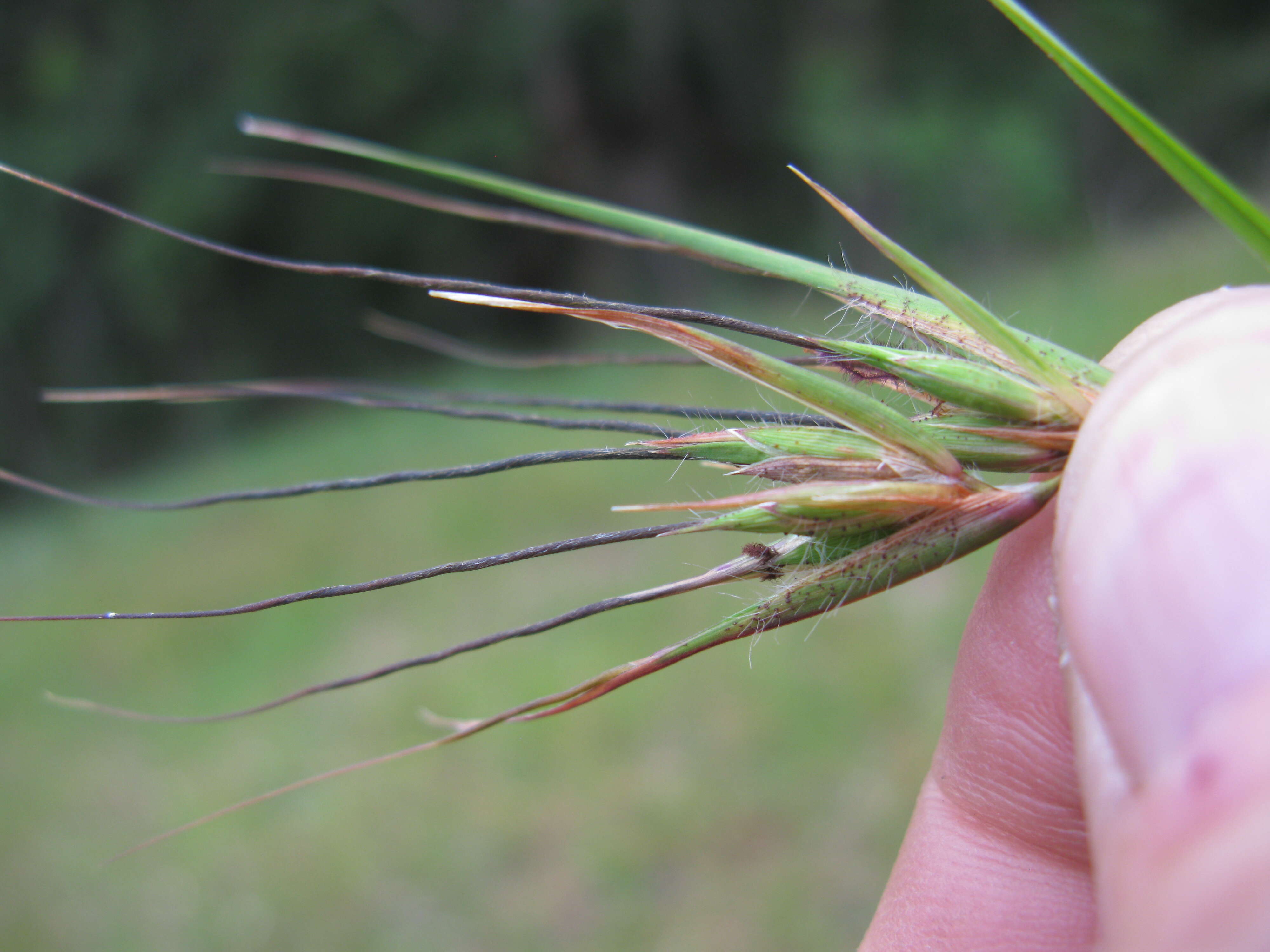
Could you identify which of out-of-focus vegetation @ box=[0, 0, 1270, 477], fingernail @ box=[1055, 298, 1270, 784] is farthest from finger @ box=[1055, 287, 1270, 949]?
out-of-focus vegetation @ box=[0, 0, 1270, 477]

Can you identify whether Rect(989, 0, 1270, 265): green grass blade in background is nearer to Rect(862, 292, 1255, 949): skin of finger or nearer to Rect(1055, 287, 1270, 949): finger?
Rect(1055, 287, 1270, 949): finger

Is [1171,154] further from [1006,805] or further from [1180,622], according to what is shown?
[1006,805]

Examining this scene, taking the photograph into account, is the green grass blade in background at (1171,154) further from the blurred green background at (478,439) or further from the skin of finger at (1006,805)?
the skin of finger at (1006,805)

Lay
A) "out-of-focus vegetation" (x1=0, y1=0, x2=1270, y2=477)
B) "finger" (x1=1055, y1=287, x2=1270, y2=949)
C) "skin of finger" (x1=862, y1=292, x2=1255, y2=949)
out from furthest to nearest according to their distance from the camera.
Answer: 1. "out-of-focus vegetation" (x1=0, y1=0, x2=1270, y2=477)
2. "skin of finger" (x1=862, y1=292, x2=1255, y2=949)
3. "finger" (x1=1055, y1=287, x2=1270, y2=949)

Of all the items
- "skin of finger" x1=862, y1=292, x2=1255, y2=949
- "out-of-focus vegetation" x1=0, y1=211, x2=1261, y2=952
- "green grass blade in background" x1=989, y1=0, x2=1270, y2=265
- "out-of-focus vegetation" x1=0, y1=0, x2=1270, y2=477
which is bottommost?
"out-of-focus vegetation" x1=0, y1=211, x2=1261, y2=952

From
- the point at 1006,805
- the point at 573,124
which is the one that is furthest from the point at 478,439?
the point at 573,124
